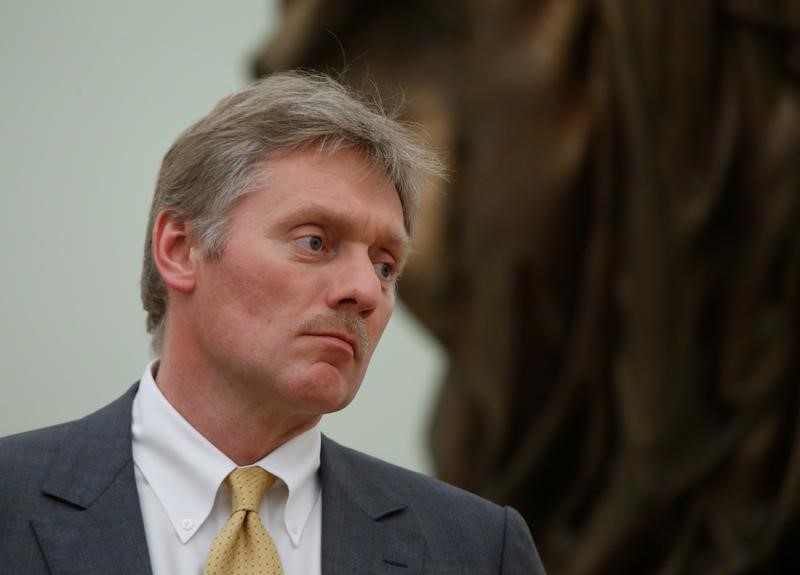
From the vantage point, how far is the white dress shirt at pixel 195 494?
1808 millimetres

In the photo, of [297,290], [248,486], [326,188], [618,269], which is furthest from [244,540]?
[618,269]

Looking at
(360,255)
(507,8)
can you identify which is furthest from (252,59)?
(360,255)

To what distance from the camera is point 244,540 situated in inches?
70.9

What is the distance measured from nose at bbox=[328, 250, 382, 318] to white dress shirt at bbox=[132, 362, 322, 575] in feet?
0.58

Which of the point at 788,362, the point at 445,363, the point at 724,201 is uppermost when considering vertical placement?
the point at 724,201

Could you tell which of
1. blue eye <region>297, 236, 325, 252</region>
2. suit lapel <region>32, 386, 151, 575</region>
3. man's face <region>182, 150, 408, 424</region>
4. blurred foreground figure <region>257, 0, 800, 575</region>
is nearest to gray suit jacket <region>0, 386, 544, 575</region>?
suit lapel <region>32, 386, 151, 575</region>

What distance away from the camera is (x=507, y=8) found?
16.5ft

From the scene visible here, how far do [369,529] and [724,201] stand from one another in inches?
125

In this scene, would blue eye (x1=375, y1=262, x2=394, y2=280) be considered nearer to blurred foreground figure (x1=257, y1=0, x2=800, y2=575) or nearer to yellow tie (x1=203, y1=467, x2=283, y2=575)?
yellow tie (x1=203, y1=467, x2=283, y2=575)

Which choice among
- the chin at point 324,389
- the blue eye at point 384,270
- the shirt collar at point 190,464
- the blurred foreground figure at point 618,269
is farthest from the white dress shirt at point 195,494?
the blurred foreground figure at point 618,269

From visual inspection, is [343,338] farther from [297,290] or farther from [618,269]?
[618,269]

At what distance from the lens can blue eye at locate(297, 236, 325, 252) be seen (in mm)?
1840

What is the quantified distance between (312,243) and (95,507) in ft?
1.25

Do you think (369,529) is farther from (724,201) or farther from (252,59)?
(252,59)
